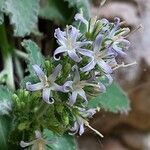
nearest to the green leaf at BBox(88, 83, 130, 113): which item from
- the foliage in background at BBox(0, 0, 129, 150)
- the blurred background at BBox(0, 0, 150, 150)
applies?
the foliage in background at BBox(0, 0, 129, 150)

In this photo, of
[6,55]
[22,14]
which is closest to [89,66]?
[22,14]

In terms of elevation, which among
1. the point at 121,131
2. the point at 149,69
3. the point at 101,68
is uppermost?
the point at 101,68

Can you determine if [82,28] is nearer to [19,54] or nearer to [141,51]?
[19,54]

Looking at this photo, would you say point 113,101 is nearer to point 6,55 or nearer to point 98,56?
point 6,55

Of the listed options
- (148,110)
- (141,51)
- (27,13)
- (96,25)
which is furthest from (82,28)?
(148,110)

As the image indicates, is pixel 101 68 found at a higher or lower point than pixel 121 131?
higher
